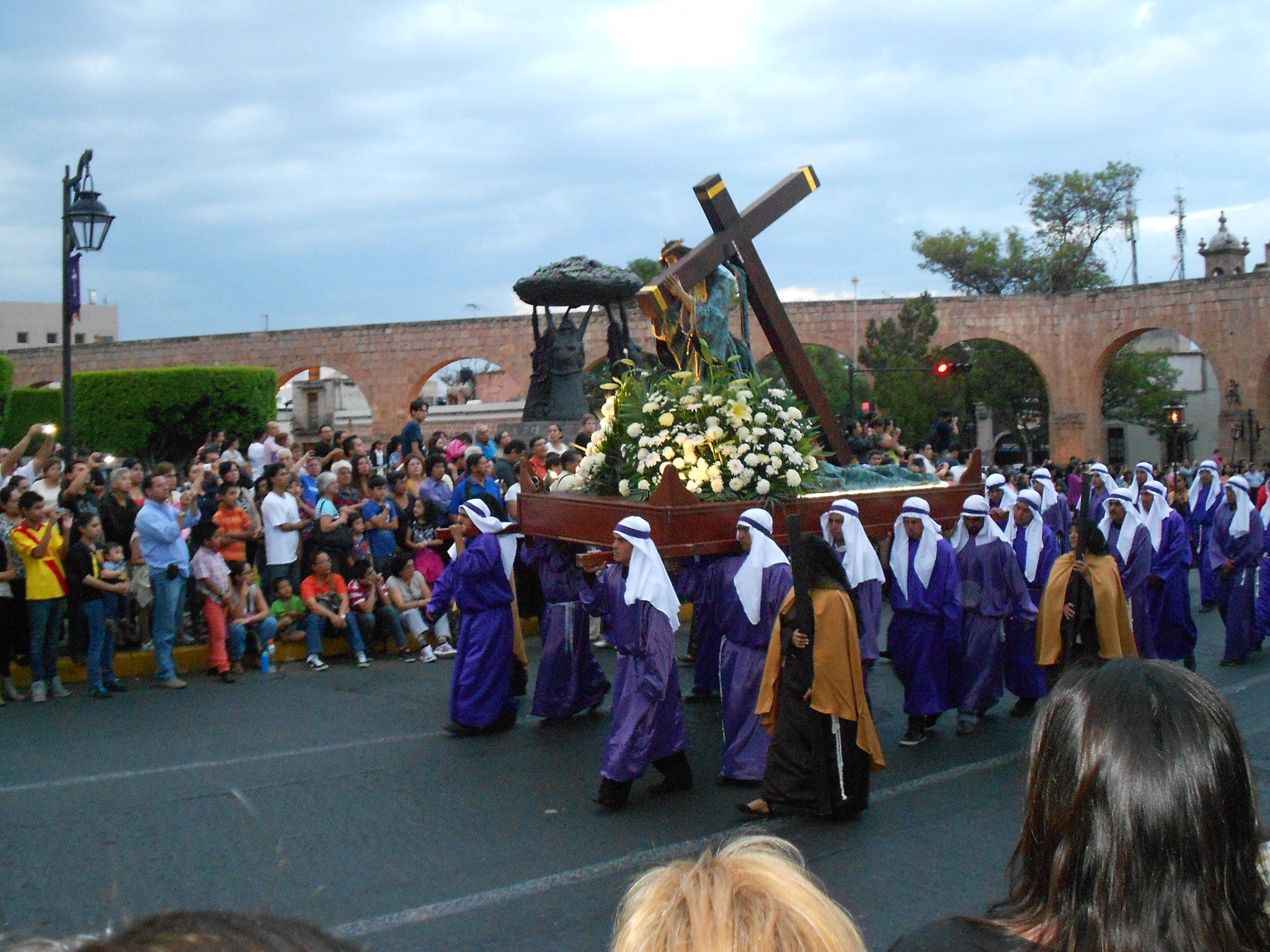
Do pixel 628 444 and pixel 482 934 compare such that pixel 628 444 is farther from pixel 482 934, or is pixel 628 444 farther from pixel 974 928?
pixel 974 928

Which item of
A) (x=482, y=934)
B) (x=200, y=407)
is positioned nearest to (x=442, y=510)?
(x=482, y=934)

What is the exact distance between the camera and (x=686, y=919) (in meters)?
1.42

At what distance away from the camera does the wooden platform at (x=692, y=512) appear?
270 inches

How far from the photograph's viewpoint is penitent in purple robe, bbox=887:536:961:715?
25.4ft

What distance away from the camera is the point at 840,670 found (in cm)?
605

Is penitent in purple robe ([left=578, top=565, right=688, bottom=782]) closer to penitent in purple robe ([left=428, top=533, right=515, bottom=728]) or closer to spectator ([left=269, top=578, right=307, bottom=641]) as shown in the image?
penitent in purple robe ([left=428, top=533, right=515, bottom=728])

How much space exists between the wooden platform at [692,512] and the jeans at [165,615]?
3158 mm

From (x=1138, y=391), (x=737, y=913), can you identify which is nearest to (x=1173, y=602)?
(x=737, y=913)

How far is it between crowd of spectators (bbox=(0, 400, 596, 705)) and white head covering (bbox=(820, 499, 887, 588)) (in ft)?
7.11

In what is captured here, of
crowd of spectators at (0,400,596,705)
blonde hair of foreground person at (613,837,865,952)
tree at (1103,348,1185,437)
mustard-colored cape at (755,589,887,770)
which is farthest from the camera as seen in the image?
tree at (1103,348,1185,437)

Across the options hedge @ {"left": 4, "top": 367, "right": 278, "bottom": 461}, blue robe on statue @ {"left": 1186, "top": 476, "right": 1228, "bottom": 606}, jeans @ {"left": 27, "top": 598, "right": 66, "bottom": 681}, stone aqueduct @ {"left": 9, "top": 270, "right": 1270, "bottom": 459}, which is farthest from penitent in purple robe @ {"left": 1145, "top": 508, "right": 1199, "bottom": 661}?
stone aqueduct @ {"left": 9, "top": 270, "right": 1270, "bottom": 459}

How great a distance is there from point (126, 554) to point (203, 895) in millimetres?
5797

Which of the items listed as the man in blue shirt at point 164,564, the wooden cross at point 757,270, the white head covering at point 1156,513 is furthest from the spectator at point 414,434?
the white head covering at point 1156,513

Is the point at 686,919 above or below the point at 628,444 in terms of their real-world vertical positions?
below
